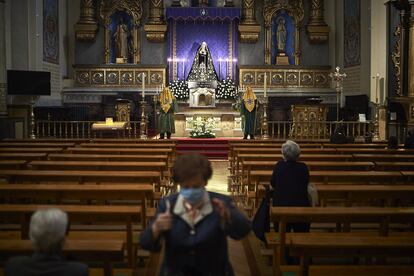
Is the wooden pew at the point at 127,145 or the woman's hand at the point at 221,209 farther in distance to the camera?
the wooden pew at the point at 127,145

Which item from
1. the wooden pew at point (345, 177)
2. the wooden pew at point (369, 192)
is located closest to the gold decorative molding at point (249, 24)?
the wooden pew at point (345, 177)

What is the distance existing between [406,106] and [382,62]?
11.1ft

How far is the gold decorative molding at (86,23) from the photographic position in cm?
2291

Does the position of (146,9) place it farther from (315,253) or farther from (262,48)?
(315,253)

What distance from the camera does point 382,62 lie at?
17.7 m

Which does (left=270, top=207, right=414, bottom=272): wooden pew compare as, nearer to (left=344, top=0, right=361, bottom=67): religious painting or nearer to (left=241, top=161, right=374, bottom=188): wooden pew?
(left=241, top=161, right=374, bottom=188): wooden pew

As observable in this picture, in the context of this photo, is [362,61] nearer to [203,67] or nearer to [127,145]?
[203,67]

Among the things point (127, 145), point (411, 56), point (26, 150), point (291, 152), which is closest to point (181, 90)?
point (411, 56)

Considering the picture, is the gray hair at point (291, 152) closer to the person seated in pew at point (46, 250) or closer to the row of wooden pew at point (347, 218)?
the row of wooden pew at point (347, 218)

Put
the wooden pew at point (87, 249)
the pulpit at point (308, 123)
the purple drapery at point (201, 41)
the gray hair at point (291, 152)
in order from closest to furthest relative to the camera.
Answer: the wooden pew at point (87, 249)
the gray hair at point (291, 152)
the pulpit at point (308, 123)
the purple drapery at point (201, 41)

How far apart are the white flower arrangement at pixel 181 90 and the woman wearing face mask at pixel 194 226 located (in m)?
18.2

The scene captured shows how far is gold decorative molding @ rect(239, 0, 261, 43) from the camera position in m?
23.2

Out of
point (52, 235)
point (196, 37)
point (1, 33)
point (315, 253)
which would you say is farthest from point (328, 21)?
point (52, 235)

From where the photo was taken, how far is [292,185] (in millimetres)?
5785
